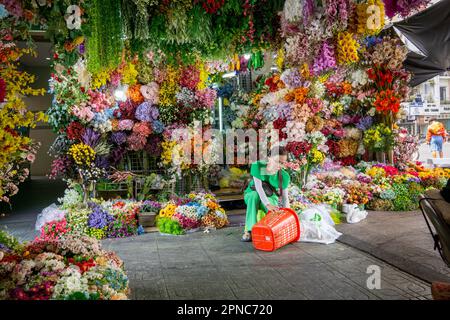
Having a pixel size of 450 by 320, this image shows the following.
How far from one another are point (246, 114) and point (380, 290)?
616 centimetres

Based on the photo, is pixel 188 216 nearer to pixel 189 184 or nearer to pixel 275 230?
pixel 189 184

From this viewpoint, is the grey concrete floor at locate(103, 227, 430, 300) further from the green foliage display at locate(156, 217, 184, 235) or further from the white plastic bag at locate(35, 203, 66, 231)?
the white plastic bag at locate(35, 203, 66, 231)

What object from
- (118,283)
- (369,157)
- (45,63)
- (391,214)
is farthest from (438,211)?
(45,63)

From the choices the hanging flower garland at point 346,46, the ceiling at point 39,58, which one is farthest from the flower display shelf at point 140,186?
the ceiling at point 39,58

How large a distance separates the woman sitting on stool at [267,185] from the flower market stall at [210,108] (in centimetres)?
106

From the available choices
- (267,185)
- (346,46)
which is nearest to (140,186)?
(267,185)

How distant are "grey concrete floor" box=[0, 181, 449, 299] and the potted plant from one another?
0.35m

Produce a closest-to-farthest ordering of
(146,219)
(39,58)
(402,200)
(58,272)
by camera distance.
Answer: (58,272) → (146,219) → (402,200) → (39,58)

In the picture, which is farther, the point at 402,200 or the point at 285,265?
the point at 402,200

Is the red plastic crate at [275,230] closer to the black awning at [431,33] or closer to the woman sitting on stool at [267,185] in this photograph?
the woman sitting on stool at [267,185]

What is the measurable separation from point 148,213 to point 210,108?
2672 millimetres

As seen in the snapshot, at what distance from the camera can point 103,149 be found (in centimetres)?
739

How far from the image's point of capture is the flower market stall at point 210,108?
17.5 feet

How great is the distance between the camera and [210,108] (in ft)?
27.4
